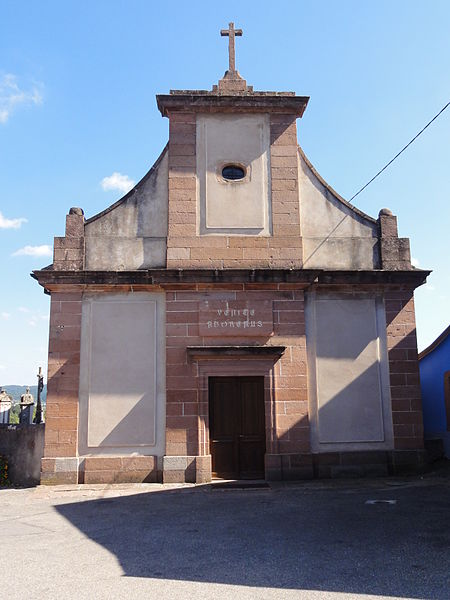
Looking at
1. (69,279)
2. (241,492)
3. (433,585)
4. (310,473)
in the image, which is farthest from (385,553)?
(69,279)

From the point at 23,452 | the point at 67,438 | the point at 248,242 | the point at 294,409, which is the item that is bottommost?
the point at 23,452

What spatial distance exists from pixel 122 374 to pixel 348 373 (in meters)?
4.85

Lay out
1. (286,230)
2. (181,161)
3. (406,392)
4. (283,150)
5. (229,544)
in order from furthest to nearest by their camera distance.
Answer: (283,150), (181,161), (286,230), (406,392), (229,544)

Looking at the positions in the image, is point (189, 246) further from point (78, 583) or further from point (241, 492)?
point (78, 583)

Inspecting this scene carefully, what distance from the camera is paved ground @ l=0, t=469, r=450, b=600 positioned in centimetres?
500

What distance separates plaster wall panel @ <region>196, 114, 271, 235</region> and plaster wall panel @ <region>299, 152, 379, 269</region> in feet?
3.13

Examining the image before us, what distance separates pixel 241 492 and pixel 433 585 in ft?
18.6

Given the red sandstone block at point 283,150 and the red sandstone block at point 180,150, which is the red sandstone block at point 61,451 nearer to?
the red sandstone block at point 180,150

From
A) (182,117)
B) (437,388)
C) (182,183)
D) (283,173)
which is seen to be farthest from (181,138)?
(437,388)

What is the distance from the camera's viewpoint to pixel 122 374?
11.7m

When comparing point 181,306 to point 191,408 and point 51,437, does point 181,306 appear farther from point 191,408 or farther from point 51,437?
point 51,437

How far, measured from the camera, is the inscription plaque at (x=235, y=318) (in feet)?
39.0

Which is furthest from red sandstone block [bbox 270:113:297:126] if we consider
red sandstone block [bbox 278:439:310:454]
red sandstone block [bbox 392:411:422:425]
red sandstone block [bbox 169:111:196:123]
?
red sandstone block [bbox 278:439:310:454]

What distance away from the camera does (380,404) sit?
12.0 meters
